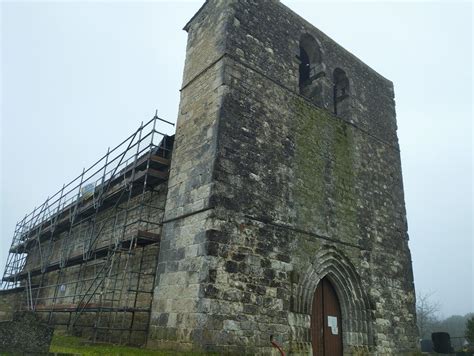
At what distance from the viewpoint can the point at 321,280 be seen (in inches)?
336

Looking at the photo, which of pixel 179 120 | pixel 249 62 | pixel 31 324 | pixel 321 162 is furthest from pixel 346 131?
pixel 31 324

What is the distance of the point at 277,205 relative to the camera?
768 cm

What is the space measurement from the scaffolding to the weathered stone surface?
2.34m

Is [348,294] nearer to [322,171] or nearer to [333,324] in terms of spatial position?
[333,324]

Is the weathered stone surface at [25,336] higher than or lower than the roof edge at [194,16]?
lower

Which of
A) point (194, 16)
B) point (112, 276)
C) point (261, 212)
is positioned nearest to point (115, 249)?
point (112, 276)

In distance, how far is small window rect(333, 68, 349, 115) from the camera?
10836mm

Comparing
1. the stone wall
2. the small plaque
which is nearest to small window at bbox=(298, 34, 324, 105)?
the stone wall

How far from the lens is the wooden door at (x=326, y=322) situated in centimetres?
796

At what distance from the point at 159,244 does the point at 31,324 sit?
3.24 m

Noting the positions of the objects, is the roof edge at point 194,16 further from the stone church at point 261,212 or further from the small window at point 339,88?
the small window at point 339,88

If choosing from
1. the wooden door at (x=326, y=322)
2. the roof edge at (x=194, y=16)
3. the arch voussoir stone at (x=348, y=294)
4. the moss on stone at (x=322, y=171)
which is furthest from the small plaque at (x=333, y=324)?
the roof edge at (x=194, y=16)

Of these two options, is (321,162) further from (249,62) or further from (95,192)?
(95,192)

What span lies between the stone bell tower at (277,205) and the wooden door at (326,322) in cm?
3
